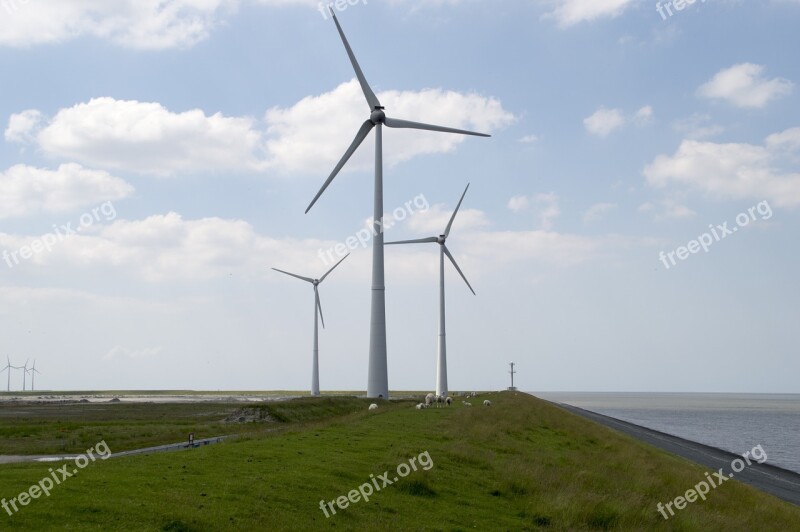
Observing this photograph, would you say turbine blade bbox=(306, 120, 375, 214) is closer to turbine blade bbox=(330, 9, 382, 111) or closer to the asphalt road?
turbine blade bbox=(330, 9, 382, 111)

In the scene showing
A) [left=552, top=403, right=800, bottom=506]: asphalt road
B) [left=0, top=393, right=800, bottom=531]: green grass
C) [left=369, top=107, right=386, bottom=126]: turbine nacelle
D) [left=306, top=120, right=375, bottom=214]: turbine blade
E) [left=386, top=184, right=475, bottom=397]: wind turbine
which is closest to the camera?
[left=0, top=393, right=800, bottom=531]: green grass

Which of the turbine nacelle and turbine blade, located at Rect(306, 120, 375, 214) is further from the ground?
the turbine nacelle

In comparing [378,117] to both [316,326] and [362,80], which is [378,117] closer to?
[362,80]

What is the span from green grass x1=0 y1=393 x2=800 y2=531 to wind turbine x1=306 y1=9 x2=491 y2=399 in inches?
1182

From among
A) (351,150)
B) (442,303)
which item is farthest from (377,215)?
(442,303)

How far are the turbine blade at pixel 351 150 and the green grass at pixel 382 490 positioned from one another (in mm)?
32982

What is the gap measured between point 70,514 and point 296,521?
566 centimetres

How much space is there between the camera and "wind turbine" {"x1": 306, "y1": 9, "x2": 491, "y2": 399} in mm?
76000

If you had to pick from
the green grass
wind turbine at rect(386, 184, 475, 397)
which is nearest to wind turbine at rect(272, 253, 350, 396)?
wind turbine at rect(386, 184, 475, 397)

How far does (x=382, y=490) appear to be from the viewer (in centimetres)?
2650

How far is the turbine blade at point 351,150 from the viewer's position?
74.3 meters

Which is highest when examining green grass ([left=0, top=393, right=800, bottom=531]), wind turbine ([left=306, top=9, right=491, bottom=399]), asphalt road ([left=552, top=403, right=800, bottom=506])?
wind turbine ([left=306, top=9, right=491, bottom=399])

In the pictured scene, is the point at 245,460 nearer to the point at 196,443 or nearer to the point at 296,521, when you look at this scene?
the point at 296,521

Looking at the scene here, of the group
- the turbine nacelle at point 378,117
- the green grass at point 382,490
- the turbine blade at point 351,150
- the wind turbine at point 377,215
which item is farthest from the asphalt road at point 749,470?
the turbine nacelle at point 378,117
